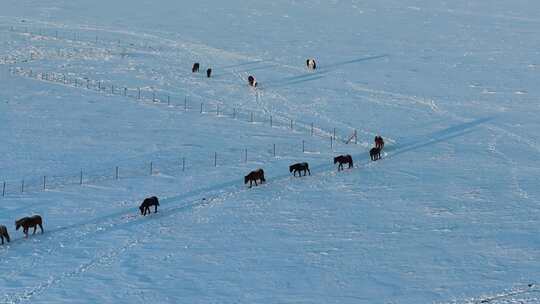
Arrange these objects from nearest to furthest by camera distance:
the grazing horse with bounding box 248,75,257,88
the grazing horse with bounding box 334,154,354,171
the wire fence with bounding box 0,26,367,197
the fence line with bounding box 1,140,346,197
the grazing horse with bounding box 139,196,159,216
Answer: the grazing horse with bounding box 139,196,159,216, the fence line with bounding box 1,140,346,197, the wire fence with bounding box 0,26,367,197, the grazing horse with bounding box 334,154,354,171, the grazing horse with bounding box 248,75,257,88

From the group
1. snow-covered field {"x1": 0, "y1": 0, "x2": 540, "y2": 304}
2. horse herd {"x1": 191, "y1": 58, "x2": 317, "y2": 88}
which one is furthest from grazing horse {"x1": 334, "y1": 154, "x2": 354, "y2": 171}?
horse herd {"x1": 191, "y1": 58, "x2": 317, "y2": 88}

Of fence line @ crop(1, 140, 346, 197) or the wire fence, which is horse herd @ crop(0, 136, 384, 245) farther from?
the wire fence

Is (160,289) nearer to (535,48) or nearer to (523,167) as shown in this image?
(523,167)

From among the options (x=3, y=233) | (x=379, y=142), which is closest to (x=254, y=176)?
(x=379, y=142)

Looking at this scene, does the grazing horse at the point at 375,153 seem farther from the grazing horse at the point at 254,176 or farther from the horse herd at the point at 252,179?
the grazing horse at the point at 254,176

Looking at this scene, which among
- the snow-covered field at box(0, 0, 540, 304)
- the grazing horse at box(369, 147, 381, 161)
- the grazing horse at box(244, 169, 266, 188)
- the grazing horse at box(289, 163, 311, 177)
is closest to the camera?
the snow-covered field at box(0, 0, 540, 304)

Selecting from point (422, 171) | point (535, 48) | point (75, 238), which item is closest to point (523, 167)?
point (422, 171)

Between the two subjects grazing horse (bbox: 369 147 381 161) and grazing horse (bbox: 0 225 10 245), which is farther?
grazing horse (bbox: 369 147 381 161)

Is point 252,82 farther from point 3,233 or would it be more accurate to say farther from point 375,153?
point 3,233
